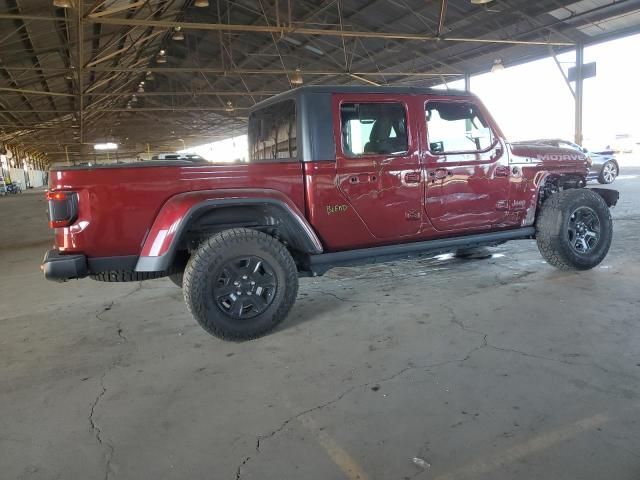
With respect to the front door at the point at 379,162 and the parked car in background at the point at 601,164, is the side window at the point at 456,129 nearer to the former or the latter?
the front door at the point at 379,162

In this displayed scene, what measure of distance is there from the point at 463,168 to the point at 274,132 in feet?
5.60

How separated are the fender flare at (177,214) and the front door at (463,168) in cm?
149

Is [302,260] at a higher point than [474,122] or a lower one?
lower

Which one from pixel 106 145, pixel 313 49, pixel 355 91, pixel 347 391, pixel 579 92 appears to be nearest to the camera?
pixel 347 391

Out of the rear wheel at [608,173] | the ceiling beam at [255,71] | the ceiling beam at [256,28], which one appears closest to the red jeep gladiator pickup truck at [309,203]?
the ceiling beam at [256,28]

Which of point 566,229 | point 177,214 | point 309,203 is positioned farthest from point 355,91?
point 566,229

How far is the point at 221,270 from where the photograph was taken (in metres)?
3.35

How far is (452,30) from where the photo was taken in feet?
51.7

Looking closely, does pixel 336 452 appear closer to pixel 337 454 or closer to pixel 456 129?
pixel 337 454

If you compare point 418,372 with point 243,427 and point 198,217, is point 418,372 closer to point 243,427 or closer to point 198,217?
point 243,427

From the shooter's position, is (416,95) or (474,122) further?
(474,122)

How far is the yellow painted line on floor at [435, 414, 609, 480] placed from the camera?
193 centimetres

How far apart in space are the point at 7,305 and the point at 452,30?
15.4m

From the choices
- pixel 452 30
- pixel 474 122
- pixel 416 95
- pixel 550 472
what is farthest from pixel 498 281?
pixel 452 30
